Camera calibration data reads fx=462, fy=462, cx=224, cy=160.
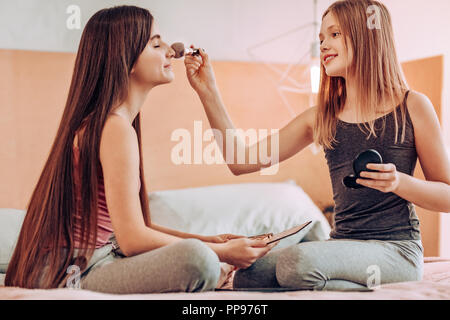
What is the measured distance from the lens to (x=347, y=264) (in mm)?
935

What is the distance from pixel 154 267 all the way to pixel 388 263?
1.59 ft

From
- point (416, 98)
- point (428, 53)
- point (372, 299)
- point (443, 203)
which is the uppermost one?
point (428, 53)

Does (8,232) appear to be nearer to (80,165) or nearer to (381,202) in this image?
(80,165)

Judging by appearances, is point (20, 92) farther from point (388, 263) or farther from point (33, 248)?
point (388, 263)

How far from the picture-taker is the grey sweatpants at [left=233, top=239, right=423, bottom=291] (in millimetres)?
914

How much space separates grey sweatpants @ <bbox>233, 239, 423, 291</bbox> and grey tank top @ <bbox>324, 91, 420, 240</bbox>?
37 millimetres

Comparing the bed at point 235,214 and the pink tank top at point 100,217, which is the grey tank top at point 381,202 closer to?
the bed at point 235,214

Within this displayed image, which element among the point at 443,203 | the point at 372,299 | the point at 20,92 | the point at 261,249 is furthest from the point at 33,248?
the point at 20,92

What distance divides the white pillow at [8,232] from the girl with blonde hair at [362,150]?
671 millimetres

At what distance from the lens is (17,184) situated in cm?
171

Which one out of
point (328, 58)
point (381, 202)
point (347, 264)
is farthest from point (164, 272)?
point (328, 58)

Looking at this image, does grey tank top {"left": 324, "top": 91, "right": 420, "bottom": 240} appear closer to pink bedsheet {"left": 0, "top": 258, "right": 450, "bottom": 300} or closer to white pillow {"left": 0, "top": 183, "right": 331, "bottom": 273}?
pink bedsheet {"left": 0, "top": 258, "right": 450, "bottom": 300}

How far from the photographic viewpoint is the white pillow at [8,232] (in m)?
1.29

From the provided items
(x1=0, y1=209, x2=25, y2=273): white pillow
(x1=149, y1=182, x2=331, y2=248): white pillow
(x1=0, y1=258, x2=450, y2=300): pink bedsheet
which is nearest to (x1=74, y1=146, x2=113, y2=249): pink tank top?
(x1=0, y1=258, x2=450, y2=300): pink bedsheet
